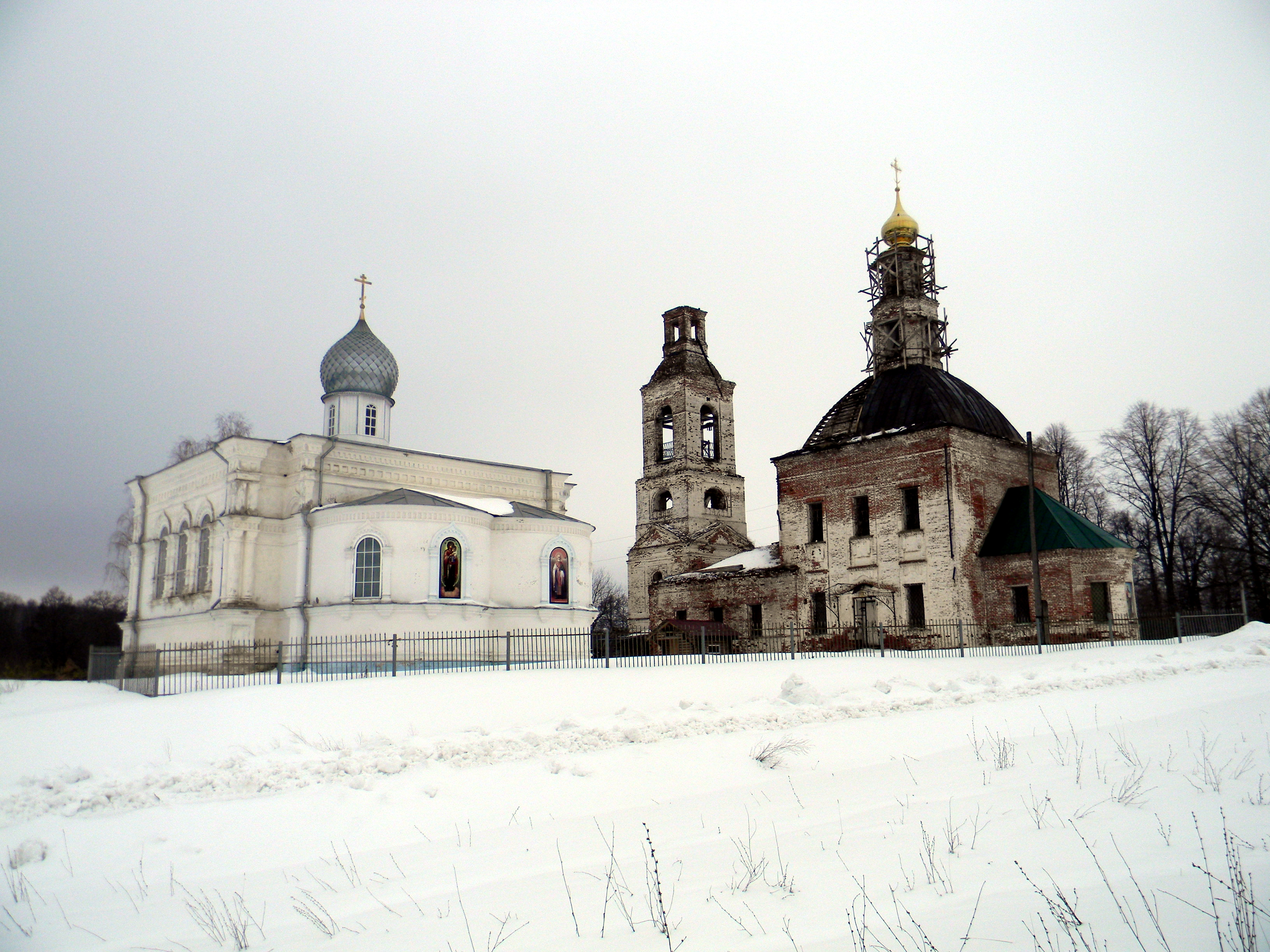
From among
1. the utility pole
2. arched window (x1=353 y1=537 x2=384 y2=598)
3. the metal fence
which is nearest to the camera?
the metal fence

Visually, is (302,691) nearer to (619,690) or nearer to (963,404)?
(619,690)

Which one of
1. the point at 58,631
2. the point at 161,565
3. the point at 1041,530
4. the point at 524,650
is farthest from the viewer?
the point at 58,631

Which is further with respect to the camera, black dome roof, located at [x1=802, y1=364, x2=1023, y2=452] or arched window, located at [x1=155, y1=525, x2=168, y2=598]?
black dome roof, located at [x1=802, y1=364, x2=1023, y2=452]

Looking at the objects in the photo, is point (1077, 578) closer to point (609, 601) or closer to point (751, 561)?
point (751, 561)

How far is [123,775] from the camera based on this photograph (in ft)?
30.9

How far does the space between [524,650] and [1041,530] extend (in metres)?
15.8

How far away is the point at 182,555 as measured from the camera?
27.0 metres

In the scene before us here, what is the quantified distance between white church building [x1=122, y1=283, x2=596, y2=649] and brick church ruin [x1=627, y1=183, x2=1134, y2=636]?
8.58m

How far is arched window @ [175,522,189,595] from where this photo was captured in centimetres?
2658

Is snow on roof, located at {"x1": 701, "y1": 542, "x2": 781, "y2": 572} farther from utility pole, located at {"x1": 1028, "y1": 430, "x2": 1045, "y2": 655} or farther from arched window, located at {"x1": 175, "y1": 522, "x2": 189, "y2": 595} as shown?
arched window, located at {"x1": 175, "y1": 522, "x2": 189, "y2": 595}

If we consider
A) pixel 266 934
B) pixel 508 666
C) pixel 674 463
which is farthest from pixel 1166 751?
pixel 674 463

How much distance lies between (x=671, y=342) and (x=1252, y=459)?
78.9 feet

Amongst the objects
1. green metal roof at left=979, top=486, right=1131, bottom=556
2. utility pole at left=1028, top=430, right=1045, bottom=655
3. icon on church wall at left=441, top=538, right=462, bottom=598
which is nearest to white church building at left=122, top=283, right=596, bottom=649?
icon on church wall at left=441, top=538, right=462, bottom=598

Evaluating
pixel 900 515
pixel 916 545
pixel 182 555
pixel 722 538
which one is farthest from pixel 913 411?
pixel 182 555
